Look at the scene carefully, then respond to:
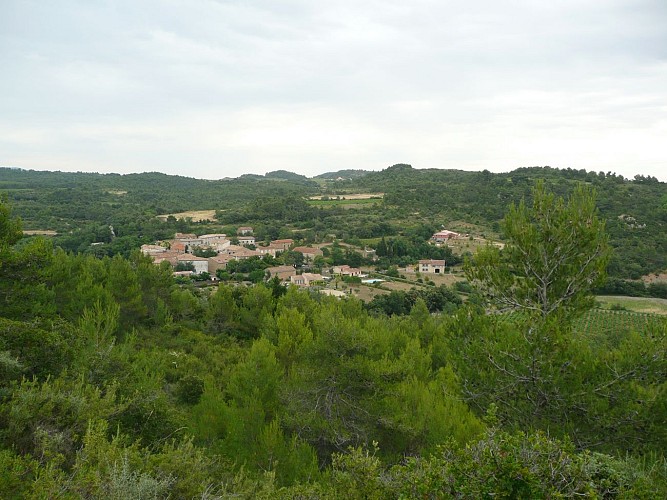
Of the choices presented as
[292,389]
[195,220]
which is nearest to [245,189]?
[195,220]

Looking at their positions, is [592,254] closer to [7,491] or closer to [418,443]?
[418,443]

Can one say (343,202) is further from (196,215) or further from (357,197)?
(196,215)

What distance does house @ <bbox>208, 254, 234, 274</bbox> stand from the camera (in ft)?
146

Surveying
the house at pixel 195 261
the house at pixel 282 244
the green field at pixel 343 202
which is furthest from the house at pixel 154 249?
the green field at pixel 343 202

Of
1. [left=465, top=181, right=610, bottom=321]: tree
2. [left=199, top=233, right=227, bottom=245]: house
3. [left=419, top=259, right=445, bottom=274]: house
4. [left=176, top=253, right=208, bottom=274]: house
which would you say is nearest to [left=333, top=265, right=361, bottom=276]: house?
[left=419, top=259, right=445, bottom=274]: house

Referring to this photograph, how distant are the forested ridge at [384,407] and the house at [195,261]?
34.9m

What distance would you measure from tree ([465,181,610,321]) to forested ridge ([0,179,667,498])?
2cm

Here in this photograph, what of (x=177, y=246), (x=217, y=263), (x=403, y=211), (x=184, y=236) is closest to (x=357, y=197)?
(x=403, y=211)

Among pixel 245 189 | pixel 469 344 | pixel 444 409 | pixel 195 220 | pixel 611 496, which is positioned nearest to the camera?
pixel 611 496

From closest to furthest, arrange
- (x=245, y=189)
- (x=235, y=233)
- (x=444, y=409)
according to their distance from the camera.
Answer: (x=444, y=409)
(x=235, y=233)
(x=245, y=189)

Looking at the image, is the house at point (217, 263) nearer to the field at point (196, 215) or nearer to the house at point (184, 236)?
the house at point (184, 236)

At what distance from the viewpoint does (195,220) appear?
69.7 metres

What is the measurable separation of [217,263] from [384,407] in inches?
1558

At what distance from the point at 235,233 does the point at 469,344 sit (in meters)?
59.1
